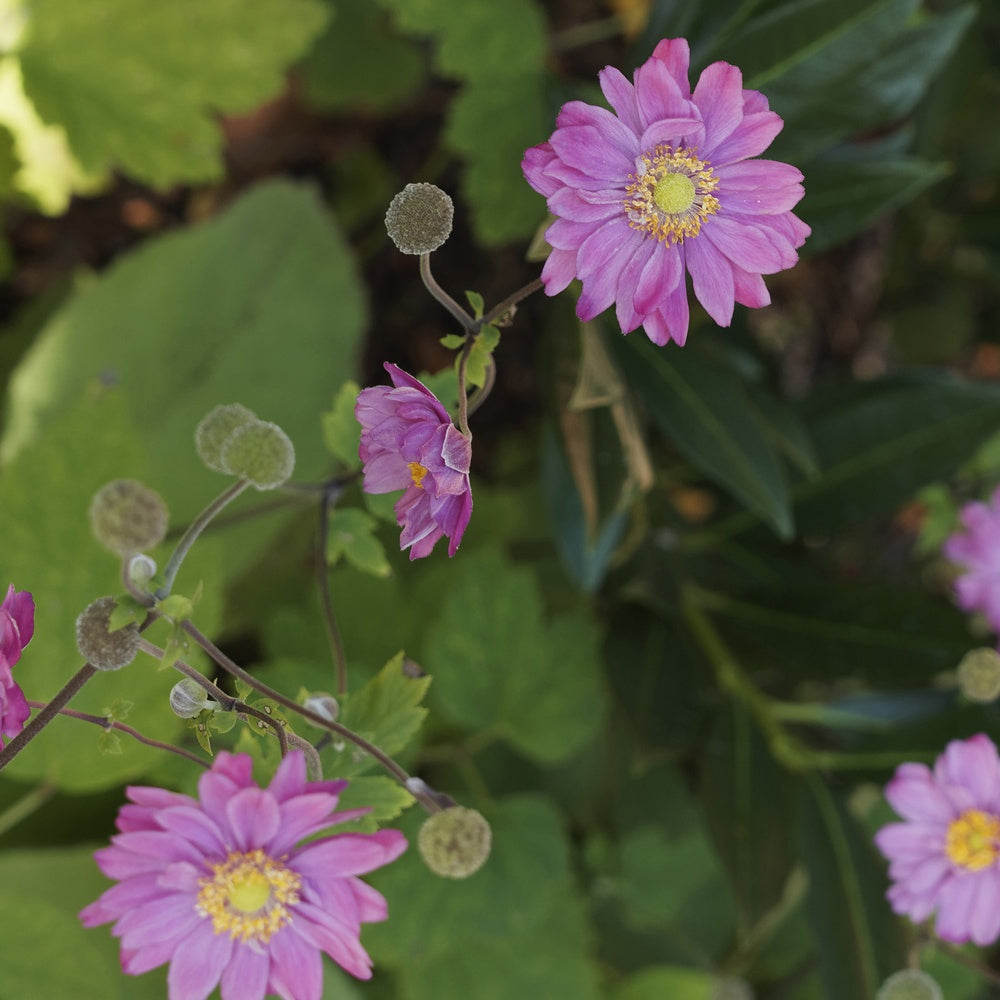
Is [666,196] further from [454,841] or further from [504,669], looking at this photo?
[504,669]

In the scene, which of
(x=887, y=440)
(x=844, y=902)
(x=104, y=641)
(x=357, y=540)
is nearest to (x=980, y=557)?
(x=887, y=440)

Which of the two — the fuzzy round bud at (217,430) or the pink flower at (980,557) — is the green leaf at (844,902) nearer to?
the pink flower at (980,557)

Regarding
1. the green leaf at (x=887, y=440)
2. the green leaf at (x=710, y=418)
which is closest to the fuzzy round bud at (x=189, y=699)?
the green leaf at (x=710, y=418)

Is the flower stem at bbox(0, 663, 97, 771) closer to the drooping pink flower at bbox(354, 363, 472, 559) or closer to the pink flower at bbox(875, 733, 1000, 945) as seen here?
the drooping pink flower at bbox(354, 363, 472, 559)

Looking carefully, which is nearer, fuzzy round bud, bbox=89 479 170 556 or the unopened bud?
fuzzy round bud, bbox=89 479 170 556

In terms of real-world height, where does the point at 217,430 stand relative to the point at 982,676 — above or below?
above

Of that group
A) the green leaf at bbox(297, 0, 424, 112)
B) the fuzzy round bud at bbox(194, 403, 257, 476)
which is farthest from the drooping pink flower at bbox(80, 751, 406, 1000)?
the green leaf at bbox(297, 0, 424, 112)

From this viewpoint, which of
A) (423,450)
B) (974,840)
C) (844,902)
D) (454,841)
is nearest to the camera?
(423,450)
